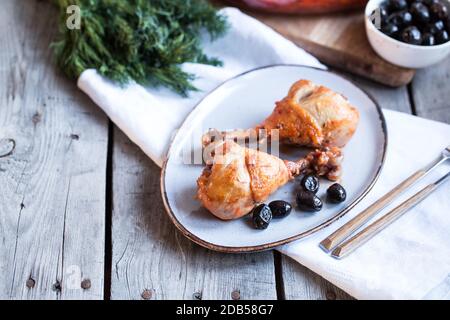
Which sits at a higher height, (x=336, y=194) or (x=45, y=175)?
(x=336, y=194)

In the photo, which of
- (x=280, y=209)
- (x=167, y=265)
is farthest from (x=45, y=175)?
(x=280, y=209)

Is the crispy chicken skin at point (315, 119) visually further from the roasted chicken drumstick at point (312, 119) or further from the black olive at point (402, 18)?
the black olive at point (402, 18)

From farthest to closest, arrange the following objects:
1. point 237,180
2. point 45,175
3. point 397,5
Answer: point 397,5, point 45,175, point 237,180

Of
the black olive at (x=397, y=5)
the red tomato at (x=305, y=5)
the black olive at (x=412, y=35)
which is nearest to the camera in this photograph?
the black olive at (x=412, y=35)

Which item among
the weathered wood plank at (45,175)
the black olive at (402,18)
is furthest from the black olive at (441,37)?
the weathered wood plank at (45,175)

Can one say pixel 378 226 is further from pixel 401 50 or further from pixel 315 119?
pixel 401 50
